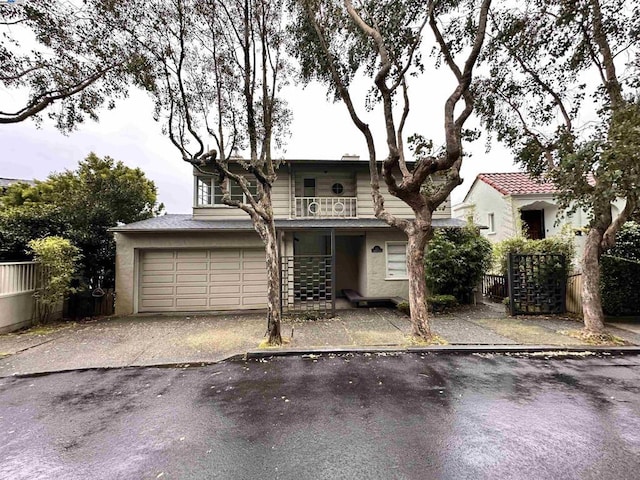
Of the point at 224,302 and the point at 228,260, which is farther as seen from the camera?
the point at 228,260

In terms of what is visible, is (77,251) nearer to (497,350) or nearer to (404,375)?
(404,375)

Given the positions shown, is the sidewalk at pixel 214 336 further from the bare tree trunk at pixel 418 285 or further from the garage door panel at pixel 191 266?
the garage door panel at pixel 191 266

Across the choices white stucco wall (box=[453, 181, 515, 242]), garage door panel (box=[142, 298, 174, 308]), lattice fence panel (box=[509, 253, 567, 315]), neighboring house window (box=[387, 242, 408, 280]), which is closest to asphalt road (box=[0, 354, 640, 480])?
lattice fence panel (box=[509, 253, 567, 315])

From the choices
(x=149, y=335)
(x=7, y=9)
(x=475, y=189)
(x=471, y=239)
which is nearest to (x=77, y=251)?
(x=149, y=335)

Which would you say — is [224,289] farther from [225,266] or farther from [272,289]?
[272,289]

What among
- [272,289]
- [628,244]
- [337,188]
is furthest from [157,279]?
[628,244]

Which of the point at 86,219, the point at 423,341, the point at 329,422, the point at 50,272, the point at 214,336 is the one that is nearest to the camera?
the point at 329,422

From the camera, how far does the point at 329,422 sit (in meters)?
3.26

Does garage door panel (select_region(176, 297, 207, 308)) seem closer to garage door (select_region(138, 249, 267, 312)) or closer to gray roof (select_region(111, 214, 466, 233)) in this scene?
garage door (select_region(138, 249, 267, 312))

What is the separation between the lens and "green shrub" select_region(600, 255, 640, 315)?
7.62 metres

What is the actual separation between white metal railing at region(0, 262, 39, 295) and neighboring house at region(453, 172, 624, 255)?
15267mm

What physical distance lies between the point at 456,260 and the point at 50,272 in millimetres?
11787

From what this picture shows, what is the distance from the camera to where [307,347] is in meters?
5.91

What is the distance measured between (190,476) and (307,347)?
357 cm
